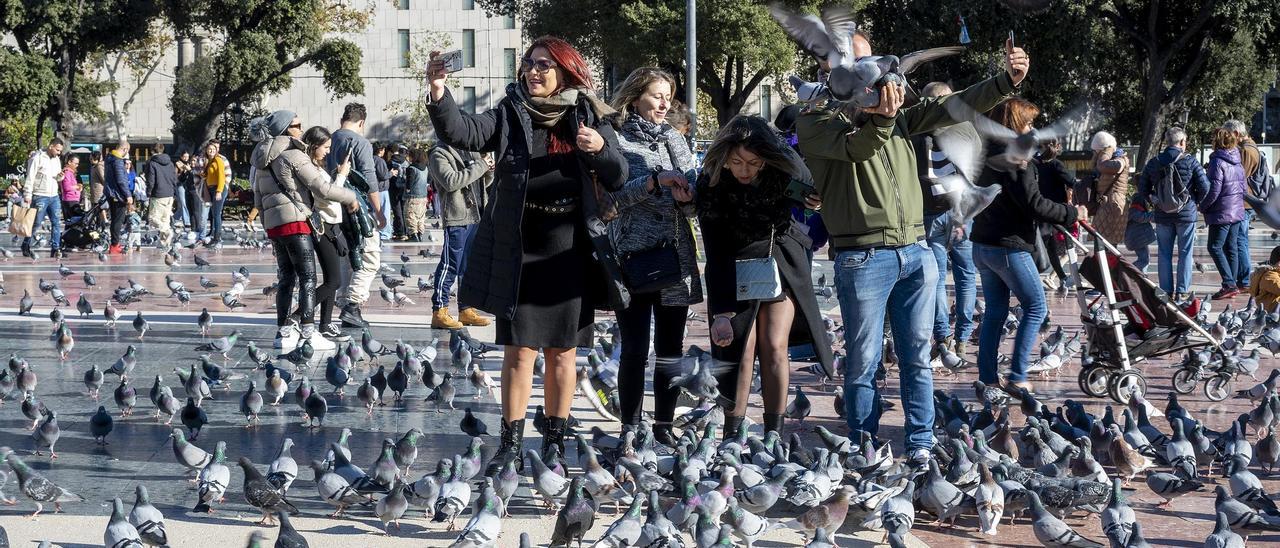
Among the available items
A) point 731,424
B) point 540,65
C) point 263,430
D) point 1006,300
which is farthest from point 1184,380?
point 263,430

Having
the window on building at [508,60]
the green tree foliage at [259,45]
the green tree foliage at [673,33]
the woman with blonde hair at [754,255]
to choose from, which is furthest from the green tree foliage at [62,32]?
the window on building at [508,60]

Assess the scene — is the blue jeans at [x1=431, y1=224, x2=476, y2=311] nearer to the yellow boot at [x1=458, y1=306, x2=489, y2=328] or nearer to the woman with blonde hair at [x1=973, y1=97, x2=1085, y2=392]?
the yellow boot at [x1=458, y1=306, x2=489, y2=328]

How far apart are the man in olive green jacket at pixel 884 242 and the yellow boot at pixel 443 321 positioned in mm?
5242

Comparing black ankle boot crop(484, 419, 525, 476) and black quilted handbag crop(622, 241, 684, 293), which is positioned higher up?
black quilted handbag crop(622, 241, 684, 293)

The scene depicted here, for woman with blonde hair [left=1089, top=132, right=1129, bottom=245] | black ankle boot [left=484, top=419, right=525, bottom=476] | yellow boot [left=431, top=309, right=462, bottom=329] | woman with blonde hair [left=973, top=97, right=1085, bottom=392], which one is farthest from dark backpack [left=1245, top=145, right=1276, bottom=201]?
black ankle boot [left=484, top=419, right=525, bottom=476]

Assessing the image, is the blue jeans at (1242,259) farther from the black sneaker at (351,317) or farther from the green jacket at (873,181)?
the green jacket at (873,181)

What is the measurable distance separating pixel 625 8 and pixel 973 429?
88.3ft

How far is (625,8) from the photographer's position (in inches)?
1275

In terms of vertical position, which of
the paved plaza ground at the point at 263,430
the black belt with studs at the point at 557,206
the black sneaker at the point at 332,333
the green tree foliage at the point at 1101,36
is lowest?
the paved plaza ground at the point at 263,430

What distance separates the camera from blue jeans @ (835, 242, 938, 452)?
18.3 feet

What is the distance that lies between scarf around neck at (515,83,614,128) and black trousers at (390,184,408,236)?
1759 centimetres

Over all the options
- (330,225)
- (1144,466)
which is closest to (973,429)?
(1144,466)

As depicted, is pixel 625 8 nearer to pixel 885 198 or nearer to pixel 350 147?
pixel 350 147

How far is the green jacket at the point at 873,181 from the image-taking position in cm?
541
